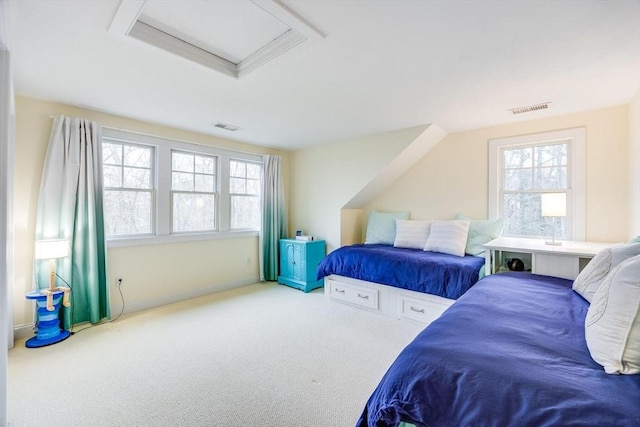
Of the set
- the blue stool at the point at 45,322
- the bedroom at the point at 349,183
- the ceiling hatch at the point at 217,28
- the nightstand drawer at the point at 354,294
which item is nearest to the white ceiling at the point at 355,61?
the ceiling hatch at the point at 217,28

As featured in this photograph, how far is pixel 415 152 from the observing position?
396 centimetres

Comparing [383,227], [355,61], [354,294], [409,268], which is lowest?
[354,294]

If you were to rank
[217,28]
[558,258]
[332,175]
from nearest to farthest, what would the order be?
[217,28] < [558,258] < [332,175]

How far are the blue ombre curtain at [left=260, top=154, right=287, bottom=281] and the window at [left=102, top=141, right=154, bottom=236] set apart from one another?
1.66 metres

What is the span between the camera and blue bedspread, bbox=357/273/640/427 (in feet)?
2.54

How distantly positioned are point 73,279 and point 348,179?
351 centimetres

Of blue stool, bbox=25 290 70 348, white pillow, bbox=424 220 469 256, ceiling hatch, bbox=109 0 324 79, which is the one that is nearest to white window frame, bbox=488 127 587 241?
white pillow, bbox=424 220 469 256

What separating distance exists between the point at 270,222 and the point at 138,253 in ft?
6.34

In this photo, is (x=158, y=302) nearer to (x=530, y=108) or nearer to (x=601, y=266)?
(x=601, y=266)

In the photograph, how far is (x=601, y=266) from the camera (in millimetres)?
1649

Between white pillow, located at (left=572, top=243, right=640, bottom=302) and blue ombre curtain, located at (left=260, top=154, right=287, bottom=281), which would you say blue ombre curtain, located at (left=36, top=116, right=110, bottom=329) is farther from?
white pillow, located at (left=572, top=243, right=640, bottom=302)

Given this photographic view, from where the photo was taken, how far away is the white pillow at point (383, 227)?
165 inches

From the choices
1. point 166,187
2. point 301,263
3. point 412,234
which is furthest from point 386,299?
point 166,187

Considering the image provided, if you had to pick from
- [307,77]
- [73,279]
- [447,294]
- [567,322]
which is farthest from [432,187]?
[73,279]
